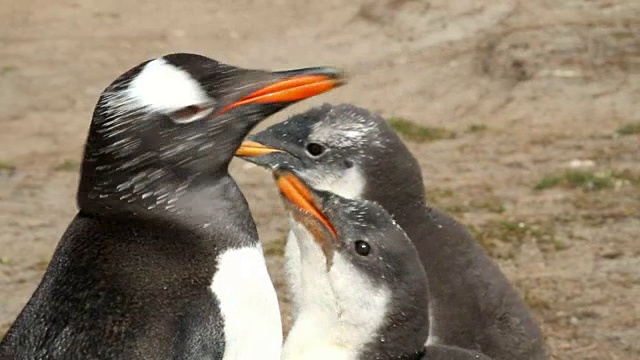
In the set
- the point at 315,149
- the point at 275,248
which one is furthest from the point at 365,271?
the point at 275,248

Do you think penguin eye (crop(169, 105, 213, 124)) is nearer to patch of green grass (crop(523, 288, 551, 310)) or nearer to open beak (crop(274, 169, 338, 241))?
open beak (crop(274, 169, 338, 241))

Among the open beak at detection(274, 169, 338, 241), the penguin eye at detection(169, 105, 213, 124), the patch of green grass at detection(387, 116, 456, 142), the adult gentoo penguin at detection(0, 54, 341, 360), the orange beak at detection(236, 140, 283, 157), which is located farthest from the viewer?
the patch of green grass at detection(387, 116, 456, 142)

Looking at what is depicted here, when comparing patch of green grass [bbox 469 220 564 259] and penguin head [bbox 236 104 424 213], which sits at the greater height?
penguin head [bbox 236 104 424 213]

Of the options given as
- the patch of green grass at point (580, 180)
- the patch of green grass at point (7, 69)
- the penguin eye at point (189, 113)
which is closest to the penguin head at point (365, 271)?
the penguin eye at point (189, 113)

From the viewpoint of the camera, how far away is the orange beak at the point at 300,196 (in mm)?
3694

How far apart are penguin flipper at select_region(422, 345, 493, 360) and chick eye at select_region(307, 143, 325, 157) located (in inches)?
41.0

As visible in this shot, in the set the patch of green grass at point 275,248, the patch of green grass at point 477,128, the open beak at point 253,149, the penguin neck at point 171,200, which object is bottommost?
the patch of green grass at point 477,128

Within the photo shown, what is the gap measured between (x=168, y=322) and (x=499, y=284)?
1.75 m

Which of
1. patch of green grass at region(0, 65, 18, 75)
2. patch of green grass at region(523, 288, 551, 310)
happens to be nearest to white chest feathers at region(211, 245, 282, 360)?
patch of green grass at region(523, 288, 551, 310)

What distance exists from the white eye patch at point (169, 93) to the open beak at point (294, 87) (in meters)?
0.09

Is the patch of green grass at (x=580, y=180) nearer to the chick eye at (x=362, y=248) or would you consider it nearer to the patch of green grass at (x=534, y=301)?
the patch of green grass at (x=534, y=301)

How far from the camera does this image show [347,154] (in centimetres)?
438

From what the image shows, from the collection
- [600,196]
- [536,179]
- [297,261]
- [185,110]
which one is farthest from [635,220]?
[185,110]

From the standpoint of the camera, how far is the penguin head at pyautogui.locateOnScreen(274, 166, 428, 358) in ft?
11.5
